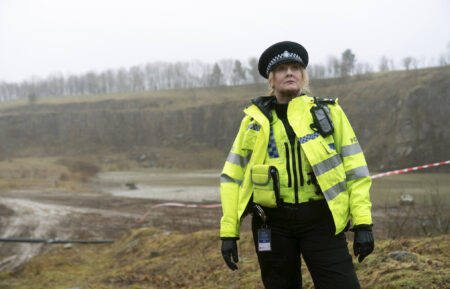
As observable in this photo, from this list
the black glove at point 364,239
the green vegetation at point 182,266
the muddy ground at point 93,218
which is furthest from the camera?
the muddy ground at point 93,218

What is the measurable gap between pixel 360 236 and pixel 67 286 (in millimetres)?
4825

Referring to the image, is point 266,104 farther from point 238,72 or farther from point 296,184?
point 238,72

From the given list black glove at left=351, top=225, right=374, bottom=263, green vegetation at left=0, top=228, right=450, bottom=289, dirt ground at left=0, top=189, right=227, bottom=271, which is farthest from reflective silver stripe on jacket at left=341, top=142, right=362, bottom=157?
dirt ground at left=0, top=189, right=227, bottom=271

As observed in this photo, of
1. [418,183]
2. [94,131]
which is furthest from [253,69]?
[418,183]

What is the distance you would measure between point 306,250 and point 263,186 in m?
0.47

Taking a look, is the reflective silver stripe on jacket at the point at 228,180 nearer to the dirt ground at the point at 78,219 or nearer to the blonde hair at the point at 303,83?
the blonde hair at the point at 303,83

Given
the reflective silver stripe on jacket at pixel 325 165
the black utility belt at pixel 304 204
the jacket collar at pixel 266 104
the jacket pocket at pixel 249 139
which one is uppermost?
the jacket collar at pixel 266 104

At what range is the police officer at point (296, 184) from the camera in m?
2.11

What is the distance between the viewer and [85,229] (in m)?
11.7

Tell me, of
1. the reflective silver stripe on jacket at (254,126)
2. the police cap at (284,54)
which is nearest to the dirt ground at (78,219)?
the reflective silver stripe on jacket at (254,126)

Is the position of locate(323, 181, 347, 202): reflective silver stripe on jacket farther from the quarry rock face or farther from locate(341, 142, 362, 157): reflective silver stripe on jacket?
the quarry rock face

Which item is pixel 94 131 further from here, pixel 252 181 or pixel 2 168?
pixel 252 181

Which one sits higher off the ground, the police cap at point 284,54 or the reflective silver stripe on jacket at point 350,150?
the police cap at point 284,54

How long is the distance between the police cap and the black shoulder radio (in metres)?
0.36
